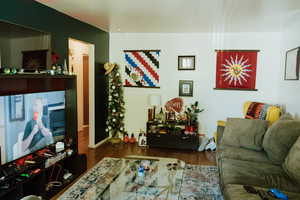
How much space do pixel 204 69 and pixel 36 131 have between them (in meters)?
3.30

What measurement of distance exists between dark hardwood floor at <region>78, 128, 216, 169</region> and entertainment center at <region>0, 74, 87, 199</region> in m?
0.77

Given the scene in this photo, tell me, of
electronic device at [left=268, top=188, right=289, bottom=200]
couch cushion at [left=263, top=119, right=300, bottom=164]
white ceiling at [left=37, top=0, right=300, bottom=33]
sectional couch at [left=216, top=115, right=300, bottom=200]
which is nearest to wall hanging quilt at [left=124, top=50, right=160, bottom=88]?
white ceiling at [left=37, top=0, right=300, bottom=33]

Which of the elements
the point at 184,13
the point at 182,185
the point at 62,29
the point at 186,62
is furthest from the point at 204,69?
the point at 62,29

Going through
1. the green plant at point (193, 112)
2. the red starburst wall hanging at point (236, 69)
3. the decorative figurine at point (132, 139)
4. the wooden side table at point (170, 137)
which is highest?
the red starburst wall hanging at point (236, 69)

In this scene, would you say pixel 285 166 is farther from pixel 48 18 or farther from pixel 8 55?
pixel 48 18

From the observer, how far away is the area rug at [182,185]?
277 centimetres

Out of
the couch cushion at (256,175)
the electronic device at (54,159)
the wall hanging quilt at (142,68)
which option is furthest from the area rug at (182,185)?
the wall hanging quilt at (142,68)

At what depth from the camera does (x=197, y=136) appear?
4.46 metres

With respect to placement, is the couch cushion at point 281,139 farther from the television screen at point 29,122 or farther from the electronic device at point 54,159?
the television screen at point 29,122

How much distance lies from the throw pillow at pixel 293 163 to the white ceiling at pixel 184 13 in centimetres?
169

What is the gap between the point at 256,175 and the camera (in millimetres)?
2307

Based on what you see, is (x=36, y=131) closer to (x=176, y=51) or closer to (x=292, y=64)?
(x=176, y=51)

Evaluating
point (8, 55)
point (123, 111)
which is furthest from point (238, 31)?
point (8, 55)

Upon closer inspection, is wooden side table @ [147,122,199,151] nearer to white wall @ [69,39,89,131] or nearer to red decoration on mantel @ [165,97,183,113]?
red decoration on mantel @ [165,97,183,113]
